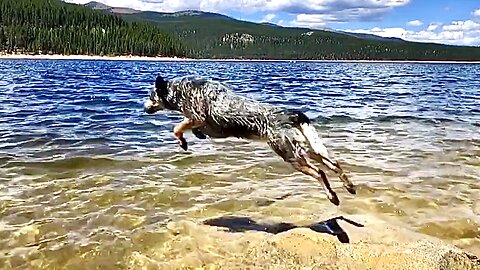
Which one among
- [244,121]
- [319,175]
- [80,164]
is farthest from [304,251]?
[80,164]

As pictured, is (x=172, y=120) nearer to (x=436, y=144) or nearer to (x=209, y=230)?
(x=436, y=144)

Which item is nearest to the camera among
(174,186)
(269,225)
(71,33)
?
(269,225)

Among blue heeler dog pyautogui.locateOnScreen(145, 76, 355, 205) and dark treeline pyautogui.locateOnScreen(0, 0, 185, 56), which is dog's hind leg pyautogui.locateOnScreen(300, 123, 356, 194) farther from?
dark treeline pyautogui.locateOnScreen(0, 0, 185, 56)

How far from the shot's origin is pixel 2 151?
11.4m

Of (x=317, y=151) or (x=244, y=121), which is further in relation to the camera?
(x=244, y=121)

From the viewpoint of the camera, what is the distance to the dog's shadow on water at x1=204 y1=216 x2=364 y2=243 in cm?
665

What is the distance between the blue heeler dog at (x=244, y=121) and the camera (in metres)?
6.57

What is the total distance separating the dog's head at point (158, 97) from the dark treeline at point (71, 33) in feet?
496

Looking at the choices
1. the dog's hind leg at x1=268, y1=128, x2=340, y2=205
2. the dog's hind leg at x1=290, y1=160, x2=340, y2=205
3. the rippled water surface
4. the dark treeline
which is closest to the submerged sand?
the rippled water surface

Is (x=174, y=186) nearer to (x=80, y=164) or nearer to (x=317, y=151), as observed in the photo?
(x=80, y=164)

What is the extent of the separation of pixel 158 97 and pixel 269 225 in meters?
2.84

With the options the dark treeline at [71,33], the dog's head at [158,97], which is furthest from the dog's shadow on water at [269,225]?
the dark treeline at [71,33]

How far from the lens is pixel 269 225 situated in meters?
7.02

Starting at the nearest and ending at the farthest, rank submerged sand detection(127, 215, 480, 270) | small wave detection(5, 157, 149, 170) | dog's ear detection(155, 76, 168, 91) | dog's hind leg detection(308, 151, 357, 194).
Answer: submerged sand detection(127, 215, 480, 270), dog's hind leg detection(308, 151, 357, 194), dog's ear detection(155, 76, 168, 91), small wave detection(5, 157, 149, 170)
